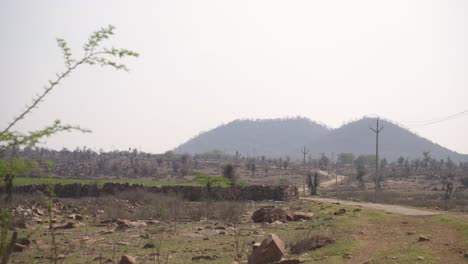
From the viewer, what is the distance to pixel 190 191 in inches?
1784

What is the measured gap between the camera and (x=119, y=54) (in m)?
6.51

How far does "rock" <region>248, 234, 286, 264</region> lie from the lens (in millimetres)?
13382

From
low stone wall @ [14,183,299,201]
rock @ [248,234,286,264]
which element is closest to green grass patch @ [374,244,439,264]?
rock @ [248,234,286,264]

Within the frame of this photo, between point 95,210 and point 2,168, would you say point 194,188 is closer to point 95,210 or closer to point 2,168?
point 95,210

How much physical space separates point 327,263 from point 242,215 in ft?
50.3

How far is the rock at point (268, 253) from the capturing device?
Answer: 13.4 metres

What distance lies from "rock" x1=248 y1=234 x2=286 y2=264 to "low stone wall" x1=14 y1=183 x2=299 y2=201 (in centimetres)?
3050

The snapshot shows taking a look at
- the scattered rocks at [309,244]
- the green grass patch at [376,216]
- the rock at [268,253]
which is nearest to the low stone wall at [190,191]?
the green grass patch at [376,216]

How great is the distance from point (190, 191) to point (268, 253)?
106ft

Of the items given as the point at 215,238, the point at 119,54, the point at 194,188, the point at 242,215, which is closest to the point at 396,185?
the point at 194,188

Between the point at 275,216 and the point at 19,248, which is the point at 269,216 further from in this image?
the point at 19,248

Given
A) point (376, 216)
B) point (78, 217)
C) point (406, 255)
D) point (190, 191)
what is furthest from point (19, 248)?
point (190, 191)

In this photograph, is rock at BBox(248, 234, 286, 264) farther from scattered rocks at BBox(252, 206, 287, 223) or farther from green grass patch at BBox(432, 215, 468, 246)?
scattered rocks at BBox(252, 206, 287, 223)

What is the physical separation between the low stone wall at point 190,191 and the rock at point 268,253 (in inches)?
1201
